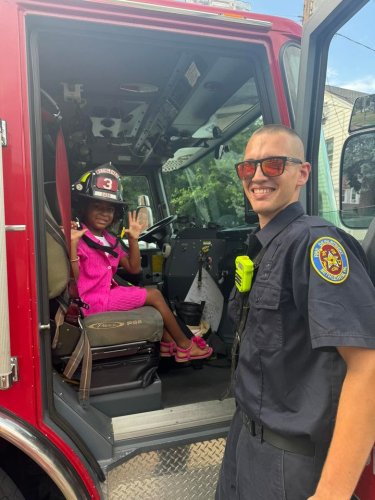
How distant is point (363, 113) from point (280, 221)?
1.91 ft

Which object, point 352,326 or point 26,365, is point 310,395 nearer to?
point 352,326

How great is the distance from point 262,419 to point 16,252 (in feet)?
3.04

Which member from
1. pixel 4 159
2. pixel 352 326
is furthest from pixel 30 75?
pixel 352 326

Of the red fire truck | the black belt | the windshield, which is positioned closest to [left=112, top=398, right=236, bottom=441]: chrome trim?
the red fire truck

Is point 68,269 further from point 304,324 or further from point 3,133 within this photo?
point 304,324

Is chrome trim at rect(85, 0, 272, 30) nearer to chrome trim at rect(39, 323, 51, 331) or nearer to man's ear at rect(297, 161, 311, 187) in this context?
man's ear at rect(297, 161, 311, 187)

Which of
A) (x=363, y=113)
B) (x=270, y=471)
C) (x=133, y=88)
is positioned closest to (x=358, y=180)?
(x=363, y=113)

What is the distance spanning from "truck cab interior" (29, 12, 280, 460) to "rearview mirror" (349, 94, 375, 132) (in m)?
0.43

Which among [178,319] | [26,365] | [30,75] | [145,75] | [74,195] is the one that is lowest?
[178,319]

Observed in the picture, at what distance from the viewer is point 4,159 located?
127cm

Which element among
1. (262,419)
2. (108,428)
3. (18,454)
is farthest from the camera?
(108,428)

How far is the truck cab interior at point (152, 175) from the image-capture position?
155cm

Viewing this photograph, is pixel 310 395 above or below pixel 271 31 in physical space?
below

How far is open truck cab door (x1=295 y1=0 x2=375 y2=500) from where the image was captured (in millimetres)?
1354
